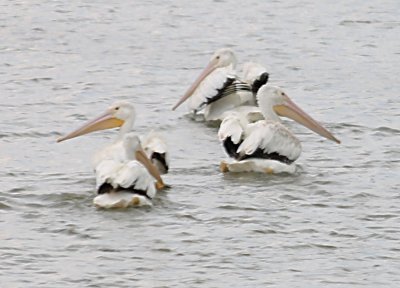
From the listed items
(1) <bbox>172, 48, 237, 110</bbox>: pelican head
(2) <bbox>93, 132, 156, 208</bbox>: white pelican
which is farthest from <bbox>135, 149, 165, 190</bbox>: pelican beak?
(1) <bbox>172, 48, 237, 110</bbox>: pelican head

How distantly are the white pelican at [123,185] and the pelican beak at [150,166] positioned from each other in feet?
1.27

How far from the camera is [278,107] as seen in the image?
34.7 ft

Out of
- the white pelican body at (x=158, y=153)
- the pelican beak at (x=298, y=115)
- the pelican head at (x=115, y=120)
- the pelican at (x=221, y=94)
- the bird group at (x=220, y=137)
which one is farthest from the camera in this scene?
the pelican at (x=221, y=94)

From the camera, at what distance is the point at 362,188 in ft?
30.6

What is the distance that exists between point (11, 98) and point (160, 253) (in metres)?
4.47

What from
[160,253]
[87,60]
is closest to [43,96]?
[87,60]

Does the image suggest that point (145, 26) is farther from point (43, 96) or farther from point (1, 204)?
point (1, 204)

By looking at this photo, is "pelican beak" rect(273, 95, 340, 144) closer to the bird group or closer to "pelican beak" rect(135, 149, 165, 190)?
the bird group

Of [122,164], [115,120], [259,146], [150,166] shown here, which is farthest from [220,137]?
[122,164]

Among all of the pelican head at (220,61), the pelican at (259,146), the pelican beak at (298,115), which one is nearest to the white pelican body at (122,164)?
the pelican at (259,146)

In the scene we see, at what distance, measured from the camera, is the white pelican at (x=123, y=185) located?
848 cm

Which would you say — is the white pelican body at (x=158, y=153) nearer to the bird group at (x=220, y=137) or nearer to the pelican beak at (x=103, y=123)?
the bird group at (x=220, y=137)

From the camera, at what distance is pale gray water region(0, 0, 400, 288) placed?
7.65 metres

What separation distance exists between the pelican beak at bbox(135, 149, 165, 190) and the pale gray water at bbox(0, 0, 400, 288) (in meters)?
0.13
